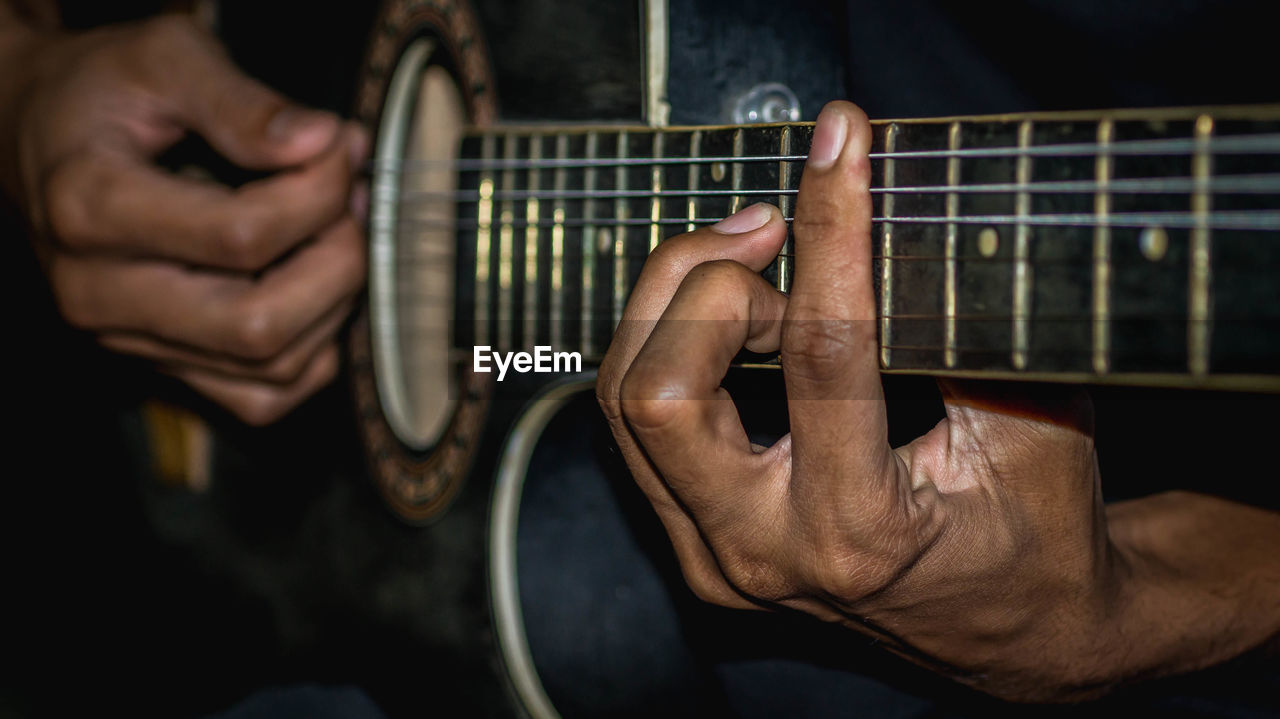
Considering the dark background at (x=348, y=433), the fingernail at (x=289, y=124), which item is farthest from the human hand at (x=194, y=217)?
the dark background at (x=348, y=433)

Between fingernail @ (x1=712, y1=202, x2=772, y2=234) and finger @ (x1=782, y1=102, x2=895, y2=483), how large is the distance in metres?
0.05

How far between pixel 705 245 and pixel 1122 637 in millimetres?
469

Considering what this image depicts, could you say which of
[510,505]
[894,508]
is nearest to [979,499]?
[894,508]

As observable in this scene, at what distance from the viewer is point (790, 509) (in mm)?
557

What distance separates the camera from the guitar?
0.43 metres

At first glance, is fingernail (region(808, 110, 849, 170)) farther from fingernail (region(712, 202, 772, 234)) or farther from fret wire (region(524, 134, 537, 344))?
fret wire (region(524, 134, 537, 344))

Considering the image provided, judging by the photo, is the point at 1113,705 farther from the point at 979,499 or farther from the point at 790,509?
the point at 790,509

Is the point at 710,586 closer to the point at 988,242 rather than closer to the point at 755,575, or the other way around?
the point at 755,575

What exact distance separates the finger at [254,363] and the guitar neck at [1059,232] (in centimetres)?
46

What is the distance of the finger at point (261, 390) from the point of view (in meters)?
0.96

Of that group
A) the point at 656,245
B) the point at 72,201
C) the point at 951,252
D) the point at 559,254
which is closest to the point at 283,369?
the point at 72,201

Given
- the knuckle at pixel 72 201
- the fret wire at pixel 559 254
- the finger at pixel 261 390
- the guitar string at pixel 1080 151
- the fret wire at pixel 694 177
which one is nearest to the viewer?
the guitar string at pixel 1080 151

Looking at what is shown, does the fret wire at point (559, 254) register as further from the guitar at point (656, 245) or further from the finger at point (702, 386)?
the finger at point (702, 386)

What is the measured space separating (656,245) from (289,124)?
389 millimetres
